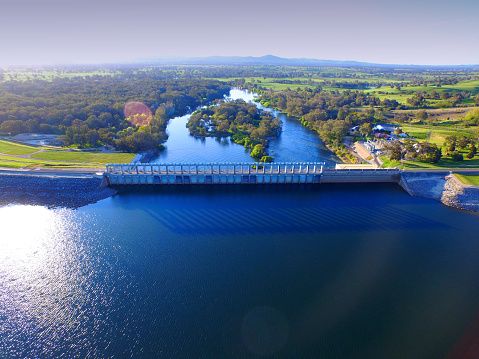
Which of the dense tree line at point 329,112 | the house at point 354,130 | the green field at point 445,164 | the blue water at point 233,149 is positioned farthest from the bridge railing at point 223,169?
the house at point 354,130

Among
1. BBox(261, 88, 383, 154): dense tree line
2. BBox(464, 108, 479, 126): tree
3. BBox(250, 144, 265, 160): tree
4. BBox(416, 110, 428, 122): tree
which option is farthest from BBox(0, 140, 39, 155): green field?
BBox(464, 108, 479, 126): tree

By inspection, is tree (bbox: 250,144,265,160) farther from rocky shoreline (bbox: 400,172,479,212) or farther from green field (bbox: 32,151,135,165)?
rocky shoreline (bbox: 400,172,479,212)

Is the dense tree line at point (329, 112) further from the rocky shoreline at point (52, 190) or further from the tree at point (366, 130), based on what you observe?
the rocky shoreline at point (52, 190)

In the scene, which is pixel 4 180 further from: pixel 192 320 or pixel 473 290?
pixel 473 290

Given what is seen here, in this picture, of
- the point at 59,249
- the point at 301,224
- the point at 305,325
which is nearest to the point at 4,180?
the point at 59,249

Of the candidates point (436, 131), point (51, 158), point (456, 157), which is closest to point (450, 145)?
point (456, 157)

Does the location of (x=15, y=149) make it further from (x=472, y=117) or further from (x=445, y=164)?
(x=472, y=117)
